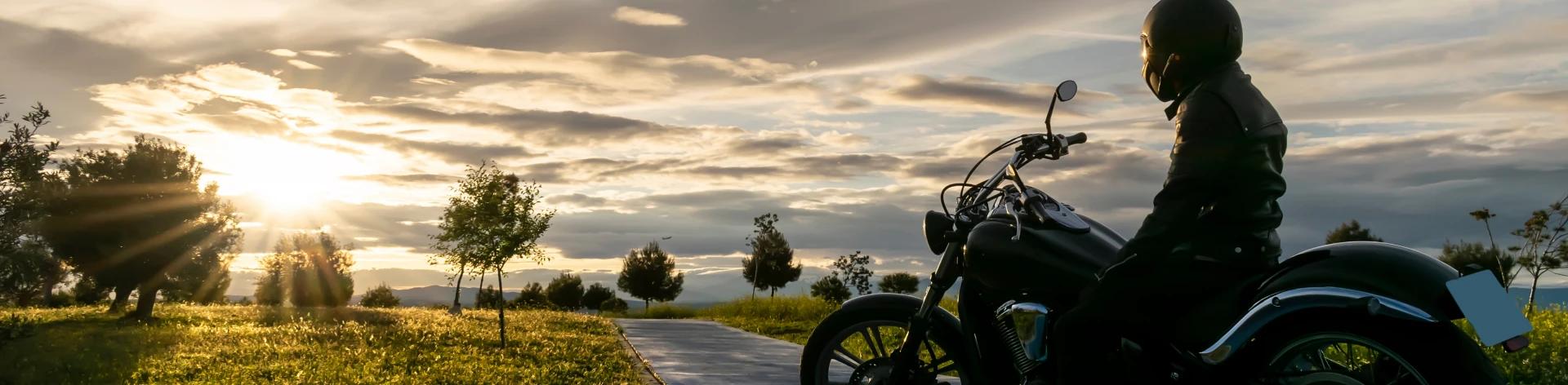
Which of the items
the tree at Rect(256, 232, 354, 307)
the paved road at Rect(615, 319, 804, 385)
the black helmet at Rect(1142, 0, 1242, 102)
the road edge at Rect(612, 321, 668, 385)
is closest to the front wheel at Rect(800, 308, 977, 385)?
the black helmet at Rect(1142, 0, 1242, 102)

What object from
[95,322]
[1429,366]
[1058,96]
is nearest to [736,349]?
[1058,96]

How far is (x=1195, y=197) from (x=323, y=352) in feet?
42.6

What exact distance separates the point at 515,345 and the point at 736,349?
3.69 m

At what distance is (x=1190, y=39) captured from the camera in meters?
4.14

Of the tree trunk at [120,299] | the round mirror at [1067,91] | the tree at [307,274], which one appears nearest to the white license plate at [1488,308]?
the round mirror at [1067,91]

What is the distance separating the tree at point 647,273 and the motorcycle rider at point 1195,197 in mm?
47318

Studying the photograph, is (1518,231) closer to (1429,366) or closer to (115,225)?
(1429,366)

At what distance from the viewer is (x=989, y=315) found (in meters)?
5.11

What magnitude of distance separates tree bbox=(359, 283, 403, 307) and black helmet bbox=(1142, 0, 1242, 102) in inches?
1664

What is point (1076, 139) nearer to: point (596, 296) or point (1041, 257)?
point (1041, 257)

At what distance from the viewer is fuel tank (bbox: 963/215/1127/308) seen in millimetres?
4543

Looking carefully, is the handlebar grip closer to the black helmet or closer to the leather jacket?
the black helmet

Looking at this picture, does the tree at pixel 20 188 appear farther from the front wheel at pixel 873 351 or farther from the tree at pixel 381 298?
the tree at pixel 381 298

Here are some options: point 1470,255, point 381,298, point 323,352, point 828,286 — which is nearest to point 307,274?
point 381,298
